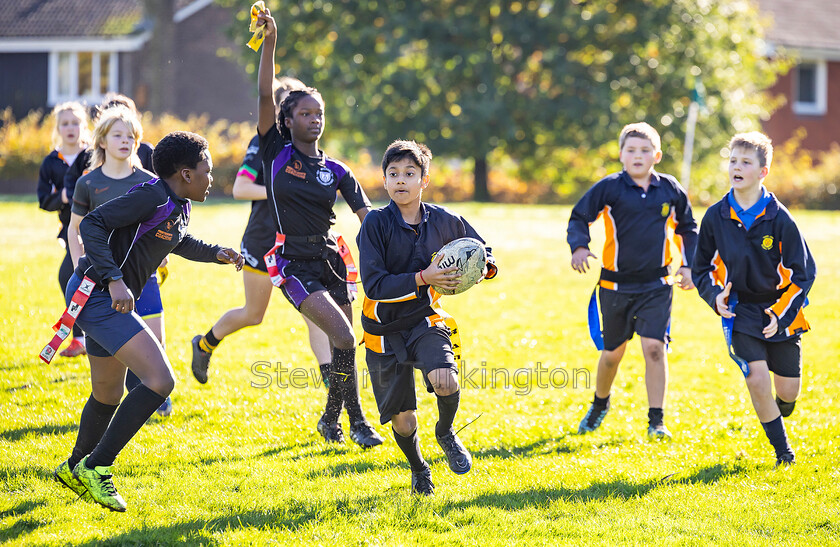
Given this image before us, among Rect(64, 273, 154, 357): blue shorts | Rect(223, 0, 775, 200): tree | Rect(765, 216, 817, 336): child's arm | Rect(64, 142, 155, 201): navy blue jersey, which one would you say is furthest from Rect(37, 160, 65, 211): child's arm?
Rect(223, 0, 775, 200): tree

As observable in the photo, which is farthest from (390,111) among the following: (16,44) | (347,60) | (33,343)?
(33,343)

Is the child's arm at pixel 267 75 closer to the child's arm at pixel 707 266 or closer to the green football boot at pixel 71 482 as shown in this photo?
the green football boot at pixel 71 482

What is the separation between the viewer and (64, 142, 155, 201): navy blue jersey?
23.7 ft

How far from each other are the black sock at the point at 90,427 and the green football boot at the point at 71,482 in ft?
0.62

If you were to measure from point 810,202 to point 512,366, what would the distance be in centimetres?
2072

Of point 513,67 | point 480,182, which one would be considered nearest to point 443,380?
point 513,67

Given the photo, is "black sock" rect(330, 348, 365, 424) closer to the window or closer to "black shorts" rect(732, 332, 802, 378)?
"black shorts" rect(732, 332, 802, 378)

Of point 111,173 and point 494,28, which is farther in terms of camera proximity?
point 494,28

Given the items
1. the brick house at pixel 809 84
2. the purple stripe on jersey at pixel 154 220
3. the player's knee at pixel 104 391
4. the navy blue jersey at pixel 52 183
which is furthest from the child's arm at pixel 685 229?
the brick house at pixel 809 84

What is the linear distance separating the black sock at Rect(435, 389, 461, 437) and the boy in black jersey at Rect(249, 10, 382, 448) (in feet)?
3.28

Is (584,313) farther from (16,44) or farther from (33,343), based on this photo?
(16,44)

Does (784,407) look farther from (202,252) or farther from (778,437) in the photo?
(202,252)

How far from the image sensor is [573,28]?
26.5 m

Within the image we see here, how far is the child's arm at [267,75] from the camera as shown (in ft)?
18.7
